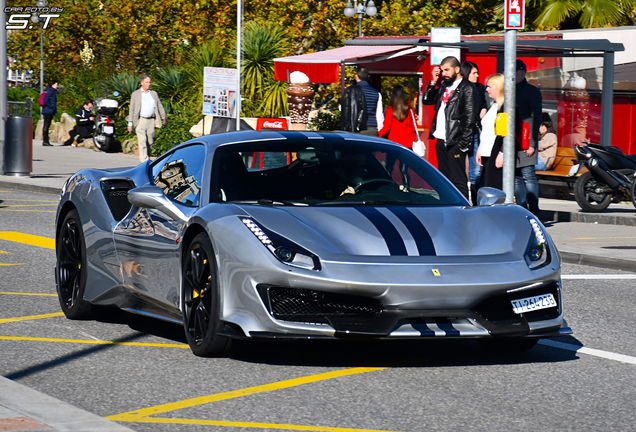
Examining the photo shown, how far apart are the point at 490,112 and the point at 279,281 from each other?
7881 millimetres

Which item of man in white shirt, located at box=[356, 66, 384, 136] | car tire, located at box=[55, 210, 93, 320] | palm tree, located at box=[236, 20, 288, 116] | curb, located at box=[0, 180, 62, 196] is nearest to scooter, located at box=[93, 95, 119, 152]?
palm tree, located at box=[236, 20, 288, 116]

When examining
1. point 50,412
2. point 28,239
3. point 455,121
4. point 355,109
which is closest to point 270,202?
point 50,412

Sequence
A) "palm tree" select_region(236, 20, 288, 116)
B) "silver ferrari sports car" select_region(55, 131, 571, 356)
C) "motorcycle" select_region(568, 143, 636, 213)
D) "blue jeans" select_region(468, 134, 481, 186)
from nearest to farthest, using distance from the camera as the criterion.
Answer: "silver ferrari sports car" select_region(55, 131, 571, 356) < "blue jeans" select_region(468, 134, 481, 186) < "motorcycle" select_region(568, 143, 636, 213) < "palm tree" select_region(236, 20, 288, 116)

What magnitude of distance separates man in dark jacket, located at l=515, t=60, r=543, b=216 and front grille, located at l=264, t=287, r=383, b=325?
7.97 m

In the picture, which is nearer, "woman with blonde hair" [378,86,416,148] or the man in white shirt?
"woman with blonde hair" [378,86,416,148]

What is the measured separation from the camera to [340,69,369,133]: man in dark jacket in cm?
1633

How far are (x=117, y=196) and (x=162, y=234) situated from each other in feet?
3.19

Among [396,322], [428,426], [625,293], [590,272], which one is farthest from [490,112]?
[428,426]

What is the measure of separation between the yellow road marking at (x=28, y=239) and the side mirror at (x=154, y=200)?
541 centimetres

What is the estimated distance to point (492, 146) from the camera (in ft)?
41.7

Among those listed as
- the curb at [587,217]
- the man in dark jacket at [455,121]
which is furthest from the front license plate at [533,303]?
the curb at [587,217]

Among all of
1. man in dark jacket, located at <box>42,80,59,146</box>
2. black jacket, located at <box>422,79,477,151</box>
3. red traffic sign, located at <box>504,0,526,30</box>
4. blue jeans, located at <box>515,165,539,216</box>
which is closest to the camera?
black jacket, located at <box>422,79,477,151</box>

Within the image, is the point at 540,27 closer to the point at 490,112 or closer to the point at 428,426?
the point at 490,112

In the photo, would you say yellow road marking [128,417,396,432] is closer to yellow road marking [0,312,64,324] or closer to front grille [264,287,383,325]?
front grille [264,287,383,325]
